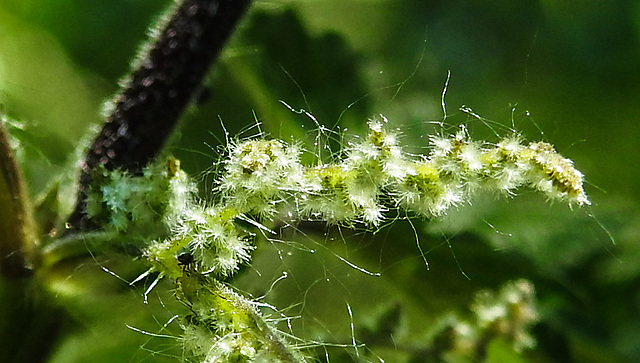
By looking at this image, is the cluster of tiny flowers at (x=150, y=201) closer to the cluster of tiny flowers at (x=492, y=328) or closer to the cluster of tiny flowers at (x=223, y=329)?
the cluster of tiny flowers at (x=223, y=329)

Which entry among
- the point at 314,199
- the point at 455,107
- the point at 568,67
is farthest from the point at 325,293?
the point at 568,67

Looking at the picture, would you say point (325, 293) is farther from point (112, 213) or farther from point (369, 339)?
point (112, 213)

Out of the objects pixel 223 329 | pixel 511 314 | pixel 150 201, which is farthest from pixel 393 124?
pixel 223 329

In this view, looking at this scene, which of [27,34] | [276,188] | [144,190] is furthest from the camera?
[27,34]

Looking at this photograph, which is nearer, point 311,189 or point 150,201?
point 311,189

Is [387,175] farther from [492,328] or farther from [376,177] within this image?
[492,328]

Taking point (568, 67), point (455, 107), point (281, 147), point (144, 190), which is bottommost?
point (144, 190)

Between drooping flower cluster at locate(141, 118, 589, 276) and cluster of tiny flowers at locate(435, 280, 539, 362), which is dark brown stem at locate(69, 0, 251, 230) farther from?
cluster of tiny flowers at locate(435, 280, 539, 362)

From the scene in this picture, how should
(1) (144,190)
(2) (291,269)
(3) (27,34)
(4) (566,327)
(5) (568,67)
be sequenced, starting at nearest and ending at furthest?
→ 1. (1) (144,190)
2. (2) (291,269)
3. (4) (566,327)
4. (3) (27,34)
5. (5) (568,67)
